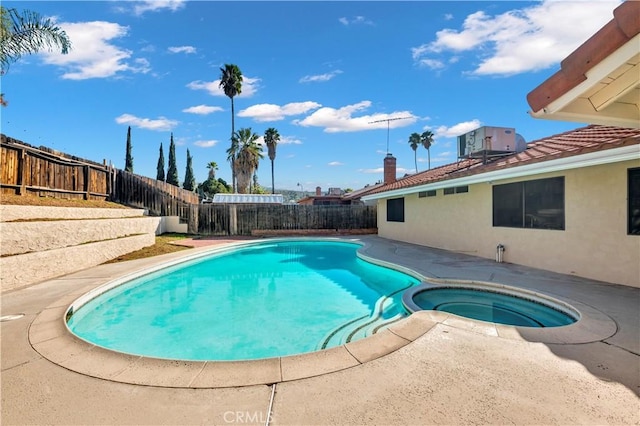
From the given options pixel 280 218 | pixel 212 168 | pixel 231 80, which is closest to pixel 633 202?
pixel 280 218

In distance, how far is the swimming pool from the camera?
5047 mm

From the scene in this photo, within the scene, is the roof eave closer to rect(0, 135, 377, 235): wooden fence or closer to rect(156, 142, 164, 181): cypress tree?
rect(0, 135, 377, 235): wooden fence

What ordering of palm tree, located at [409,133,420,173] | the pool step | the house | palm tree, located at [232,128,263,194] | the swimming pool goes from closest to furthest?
the house, the pool step, the swimming pool, palm tree, located at [232,128,263,194], palm tree, located at [409,133,420,173]

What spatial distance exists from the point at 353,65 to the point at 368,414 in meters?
15.5

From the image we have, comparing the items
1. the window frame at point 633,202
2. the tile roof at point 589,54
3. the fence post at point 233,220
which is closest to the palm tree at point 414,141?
the fence post at point 233,220

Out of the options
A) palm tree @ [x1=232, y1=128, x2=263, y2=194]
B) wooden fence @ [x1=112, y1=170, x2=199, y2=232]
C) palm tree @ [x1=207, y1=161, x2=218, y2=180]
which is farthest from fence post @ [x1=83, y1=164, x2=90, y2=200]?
palm tree @ [x1=207, y1=161, x2=218, y2=180]

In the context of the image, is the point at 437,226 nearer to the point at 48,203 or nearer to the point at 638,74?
the point at 638,74

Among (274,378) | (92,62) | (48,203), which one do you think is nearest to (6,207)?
(48,203)

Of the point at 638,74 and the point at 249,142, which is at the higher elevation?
the point at 249,142

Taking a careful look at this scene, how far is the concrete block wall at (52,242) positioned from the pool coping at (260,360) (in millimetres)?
2788

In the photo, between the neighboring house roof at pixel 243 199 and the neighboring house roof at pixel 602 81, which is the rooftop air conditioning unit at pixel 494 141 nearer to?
the neighboring house roof at pixel 602 81

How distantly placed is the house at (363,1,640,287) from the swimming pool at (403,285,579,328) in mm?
2241

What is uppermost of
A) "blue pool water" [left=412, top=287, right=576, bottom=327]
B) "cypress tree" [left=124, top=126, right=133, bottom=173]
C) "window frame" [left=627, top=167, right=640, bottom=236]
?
"cypress tree" [left=124, top=126, right=133, bottom=173]

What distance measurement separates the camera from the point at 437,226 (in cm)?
1217
